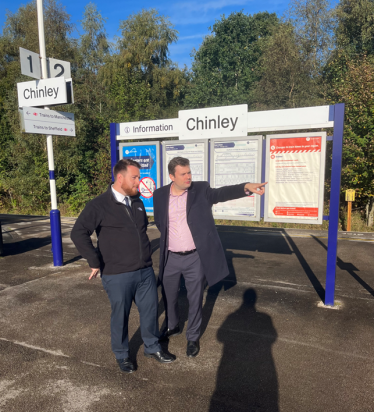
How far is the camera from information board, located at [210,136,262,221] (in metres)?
5.40

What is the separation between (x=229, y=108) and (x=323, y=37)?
25.9 m

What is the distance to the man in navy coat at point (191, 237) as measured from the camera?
12.1 ft

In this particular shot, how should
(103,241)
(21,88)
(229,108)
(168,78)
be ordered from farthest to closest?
1. (168,78)
2. (21,88)
3. (229,108)
4. (103,241)

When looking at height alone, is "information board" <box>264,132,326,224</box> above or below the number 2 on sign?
below

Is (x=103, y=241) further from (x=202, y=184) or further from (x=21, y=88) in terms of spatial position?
(x=21, y=88)

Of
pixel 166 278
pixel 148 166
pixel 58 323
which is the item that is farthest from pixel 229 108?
pixel 58 323

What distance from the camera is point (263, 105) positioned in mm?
25328

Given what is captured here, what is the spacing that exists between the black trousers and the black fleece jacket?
0.09 metres

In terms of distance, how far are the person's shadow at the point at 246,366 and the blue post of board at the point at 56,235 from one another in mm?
4075

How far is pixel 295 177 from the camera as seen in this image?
5.16 m

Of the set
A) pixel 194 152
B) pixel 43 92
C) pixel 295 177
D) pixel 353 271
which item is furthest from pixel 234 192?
pixel 43 92

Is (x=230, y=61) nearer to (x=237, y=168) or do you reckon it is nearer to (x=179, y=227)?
(x=237, y=168)

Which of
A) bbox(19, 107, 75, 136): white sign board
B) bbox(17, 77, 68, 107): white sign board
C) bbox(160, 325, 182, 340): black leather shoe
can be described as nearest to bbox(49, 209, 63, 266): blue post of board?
bbox(19, 107, 75, 136): white sign board

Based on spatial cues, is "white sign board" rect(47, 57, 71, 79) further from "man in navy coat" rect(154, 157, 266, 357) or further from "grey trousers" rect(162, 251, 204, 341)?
"grey trousers" rect(162, 251, 204, 341)
